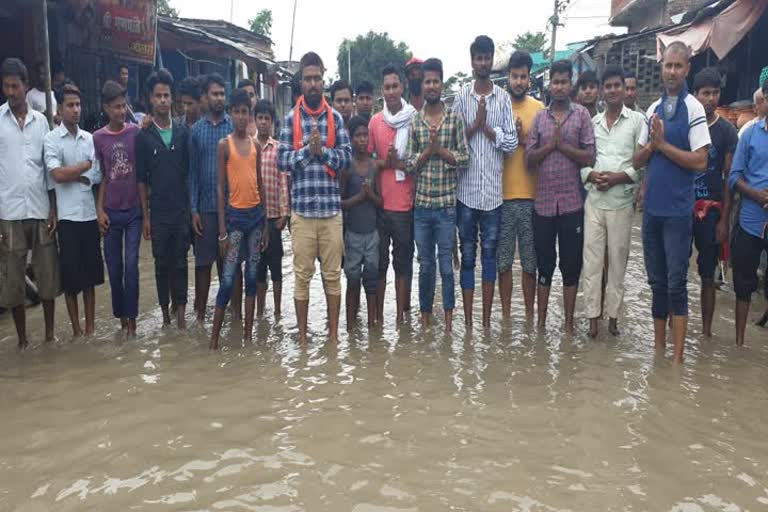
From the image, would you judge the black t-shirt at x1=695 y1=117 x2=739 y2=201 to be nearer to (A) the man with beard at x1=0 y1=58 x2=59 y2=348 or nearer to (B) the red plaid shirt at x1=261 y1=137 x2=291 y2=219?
(B) the red plaid shirt at x1=261 y1=137 x2=291 y2=219

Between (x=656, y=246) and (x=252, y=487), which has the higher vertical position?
(x=656, y=246)

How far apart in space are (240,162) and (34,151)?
4.71 ft

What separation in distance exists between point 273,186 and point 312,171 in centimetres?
66

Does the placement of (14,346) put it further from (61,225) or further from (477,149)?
(477,149)

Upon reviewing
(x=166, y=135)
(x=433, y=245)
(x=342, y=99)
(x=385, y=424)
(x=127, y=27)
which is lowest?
(x=385, y=424)

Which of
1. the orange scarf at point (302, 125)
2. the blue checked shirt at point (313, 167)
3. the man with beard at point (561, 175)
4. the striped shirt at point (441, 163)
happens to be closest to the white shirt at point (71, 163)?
the blue checked shirt at point (313, 167)

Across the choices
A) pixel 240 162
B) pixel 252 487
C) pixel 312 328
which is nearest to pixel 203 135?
pixel 240 162

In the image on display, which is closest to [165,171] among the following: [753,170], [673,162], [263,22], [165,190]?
[165,190]

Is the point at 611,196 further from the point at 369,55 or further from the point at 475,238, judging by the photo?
the point at 369,55

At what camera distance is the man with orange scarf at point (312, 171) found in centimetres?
490

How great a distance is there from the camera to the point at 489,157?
527 centimetres

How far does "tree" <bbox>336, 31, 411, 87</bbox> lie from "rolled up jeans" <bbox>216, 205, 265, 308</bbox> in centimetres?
5803

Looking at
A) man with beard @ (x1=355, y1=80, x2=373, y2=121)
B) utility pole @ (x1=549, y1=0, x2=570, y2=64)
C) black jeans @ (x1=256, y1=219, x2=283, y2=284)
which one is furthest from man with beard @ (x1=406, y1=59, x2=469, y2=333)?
utility pole @ (x1=549, y1=0, x2=570, y2=64)

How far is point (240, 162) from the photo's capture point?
5121 mm
